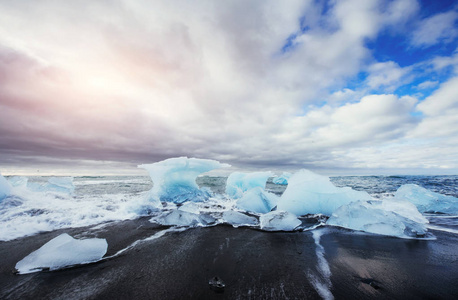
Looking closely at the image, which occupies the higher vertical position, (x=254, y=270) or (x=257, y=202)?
(x=257, y=202)

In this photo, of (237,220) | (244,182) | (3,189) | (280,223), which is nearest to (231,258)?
(280,223)

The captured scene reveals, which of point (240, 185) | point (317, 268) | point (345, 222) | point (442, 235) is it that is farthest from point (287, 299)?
point (240, 185)

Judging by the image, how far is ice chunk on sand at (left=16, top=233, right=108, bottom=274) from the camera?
8.09 ft

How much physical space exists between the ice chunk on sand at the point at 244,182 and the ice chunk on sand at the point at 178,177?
2.58m

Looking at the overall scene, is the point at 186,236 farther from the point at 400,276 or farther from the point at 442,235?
the point at 442,235

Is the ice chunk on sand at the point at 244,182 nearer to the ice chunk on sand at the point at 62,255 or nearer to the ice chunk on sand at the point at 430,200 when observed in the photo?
the ice chunk on sand at the point at 430,200

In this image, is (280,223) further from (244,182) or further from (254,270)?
(244,182)

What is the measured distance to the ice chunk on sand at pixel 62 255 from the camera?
2.46 m

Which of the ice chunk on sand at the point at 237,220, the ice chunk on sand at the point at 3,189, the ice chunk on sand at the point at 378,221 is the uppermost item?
the ice chunk on sand at the point at 3,189

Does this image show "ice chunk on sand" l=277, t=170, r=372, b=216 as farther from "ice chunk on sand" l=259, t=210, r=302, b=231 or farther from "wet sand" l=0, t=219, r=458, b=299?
"wet sand" l=0, t=219, r=458, b=299

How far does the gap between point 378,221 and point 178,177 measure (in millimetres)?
8851

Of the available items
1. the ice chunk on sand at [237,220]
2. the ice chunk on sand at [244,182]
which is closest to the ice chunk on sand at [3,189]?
the ice chunk on sand at [237,220]

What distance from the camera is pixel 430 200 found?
23.6 ft

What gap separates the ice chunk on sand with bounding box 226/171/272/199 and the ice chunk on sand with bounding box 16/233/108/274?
9.36m
